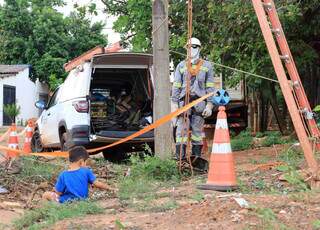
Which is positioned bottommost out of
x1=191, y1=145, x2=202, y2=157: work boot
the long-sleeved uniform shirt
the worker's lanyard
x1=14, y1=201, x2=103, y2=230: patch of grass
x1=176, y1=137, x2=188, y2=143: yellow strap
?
x1=14, y1=201, x2=103, y2=230: patch of grass

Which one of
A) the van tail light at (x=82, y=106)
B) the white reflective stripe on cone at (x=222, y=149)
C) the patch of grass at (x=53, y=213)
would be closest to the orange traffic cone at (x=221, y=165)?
the white reflective stripe on cone at (x=222, y=149)

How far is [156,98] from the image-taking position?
8.72m

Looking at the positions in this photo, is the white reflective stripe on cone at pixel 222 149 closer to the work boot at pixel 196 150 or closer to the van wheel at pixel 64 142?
the work boot at pixel 196 150

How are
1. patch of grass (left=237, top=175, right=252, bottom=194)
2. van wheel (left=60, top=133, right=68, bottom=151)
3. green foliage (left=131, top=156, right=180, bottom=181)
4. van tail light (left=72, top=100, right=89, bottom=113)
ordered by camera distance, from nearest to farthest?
1. patch of grass (left=237, top=175, right=252, bottom=194)
2. green foliage (left=131, top=156, right=180, bottom=181)
3. van tail light (left=72, top=100, right=89, bottom=113)
4. van wheel (left=60, top=133, right=68, bottom=151)

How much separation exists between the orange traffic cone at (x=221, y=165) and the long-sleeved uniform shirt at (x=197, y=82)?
1.53 m

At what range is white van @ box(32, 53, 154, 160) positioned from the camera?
32.9ft

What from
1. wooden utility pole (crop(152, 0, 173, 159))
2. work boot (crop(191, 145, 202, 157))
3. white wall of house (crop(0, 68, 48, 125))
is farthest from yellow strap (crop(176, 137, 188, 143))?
white wall of house (crop(0, 68, 48, 125))

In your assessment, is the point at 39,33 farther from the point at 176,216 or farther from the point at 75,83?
the point at 176,216

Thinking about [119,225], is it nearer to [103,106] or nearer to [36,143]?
[103,106]

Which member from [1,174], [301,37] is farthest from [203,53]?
[1,174]

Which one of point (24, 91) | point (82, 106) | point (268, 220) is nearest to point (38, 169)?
point (82, 106)

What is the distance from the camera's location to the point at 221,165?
6.33m

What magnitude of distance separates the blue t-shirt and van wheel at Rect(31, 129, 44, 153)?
671 centimetres

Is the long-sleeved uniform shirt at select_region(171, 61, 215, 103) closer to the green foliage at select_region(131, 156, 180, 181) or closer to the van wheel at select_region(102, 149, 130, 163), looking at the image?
the green foliage at select_region(131, 156, 180, 181)
